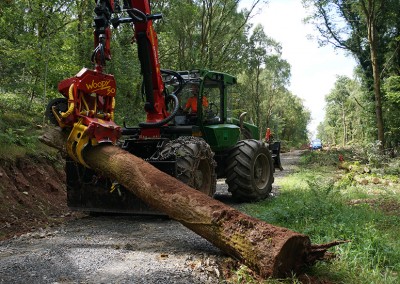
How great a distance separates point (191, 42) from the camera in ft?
76.2

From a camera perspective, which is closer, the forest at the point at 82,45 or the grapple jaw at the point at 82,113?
the grapple jaw at the point at 82,113

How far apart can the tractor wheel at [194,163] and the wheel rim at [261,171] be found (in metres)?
2.19

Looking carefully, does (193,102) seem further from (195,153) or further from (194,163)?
(194,163)

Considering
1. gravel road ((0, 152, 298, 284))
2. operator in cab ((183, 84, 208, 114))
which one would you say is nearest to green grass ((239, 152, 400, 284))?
gravel road ((0, 152, 298, 284))

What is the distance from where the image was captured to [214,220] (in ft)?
13.8

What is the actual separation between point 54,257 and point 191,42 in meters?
20.3

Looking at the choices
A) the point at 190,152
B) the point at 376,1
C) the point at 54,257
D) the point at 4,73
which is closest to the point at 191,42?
the point at 376,1

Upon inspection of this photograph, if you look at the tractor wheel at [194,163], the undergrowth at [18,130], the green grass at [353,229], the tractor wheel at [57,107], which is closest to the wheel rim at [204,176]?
the tractor wheel at [194,163]

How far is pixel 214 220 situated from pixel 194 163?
236 centimetres

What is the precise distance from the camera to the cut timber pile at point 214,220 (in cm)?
368

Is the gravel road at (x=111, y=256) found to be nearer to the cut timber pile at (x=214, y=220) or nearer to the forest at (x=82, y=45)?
the cut timber pile at (x=214, y=220)

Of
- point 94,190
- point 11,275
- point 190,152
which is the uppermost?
point 190,152

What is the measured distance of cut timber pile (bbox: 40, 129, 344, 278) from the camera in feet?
12.1

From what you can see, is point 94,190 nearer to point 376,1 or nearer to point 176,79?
point 176,79
